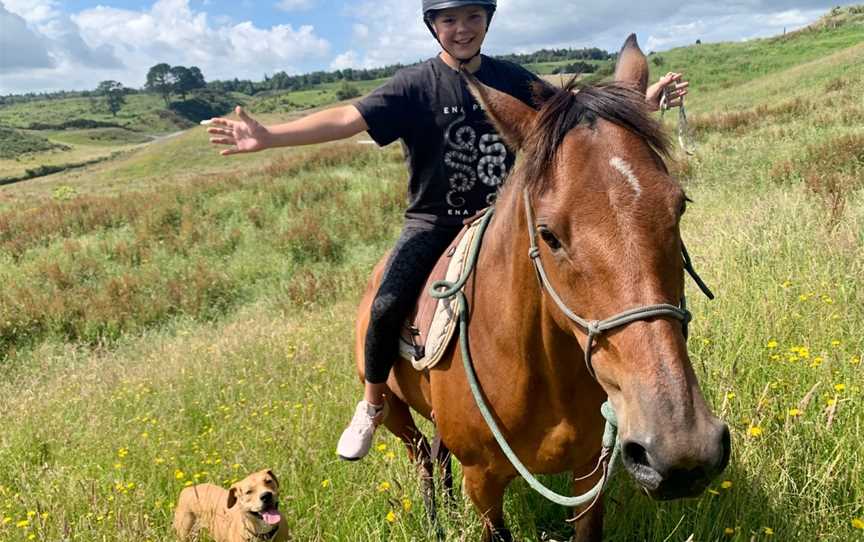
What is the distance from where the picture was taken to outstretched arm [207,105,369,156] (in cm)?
253

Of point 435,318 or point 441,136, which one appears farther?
point 441,136

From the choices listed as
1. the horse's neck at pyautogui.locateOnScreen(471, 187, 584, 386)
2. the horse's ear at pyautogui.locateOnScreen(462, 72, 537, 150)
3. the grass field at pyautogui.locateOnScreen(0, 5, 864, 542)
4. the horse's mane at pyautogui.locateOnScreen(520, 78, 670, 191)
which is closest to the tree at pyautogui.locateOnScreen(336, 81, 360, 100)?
the grass field at pyautogui.locateOnScreen(0, 5, 864, 542)

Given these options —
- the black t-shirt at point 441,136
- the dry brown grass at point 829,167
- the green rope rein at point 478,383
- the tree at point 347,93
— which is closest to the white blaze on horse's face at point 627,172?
the green rope rein at point 478,383

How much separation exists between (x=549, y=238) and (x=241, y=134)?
1593mm

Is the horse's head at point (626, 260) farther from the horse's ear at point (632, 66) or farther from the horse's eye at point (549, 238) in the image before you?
the horse's ear at point (632, 66)

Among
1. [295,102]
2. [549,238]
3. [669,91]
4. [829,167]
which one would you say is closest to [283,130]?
[549,238]

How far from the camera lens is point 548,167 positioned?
1.81 m

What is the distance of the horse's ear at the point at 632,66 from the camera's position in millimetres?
2240

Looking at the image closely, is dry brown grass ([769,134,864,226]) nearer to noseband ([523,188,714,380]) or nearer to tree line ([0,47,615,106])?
noseband ([523,188,714,380])

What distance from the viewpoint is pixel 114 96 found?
134m

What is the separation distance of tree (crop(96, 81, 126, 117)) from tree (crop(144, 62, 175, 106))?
27.1ft

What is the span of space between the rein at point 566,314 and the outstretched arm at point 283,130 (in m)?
0.91

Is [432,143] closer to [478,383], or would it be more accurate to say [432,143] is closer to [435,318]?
[435,318]

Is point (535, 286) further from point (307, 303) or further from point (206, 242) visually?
point (206, 242)
